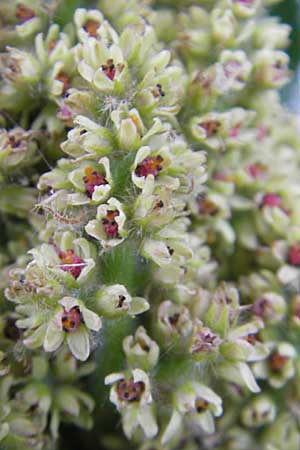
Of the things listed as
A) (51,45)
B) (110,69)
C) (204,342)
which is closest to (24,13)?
(51,45)

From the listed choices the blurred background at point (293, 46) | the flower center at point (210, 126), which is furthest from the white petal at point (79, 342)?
the blurred background at point (293, 46)

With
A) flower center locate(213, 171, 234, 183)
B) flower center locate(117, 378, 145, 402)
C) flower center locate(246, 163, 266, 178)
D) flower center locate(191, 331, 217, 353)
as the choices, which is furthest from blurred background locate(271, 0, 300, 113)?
flower center locate(117, 378, 145, 402)

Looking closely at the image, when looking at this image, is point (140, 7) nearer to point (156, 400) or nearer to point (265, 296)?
point (265, 296)

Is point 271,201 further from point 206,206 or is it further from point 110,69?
point 110,69

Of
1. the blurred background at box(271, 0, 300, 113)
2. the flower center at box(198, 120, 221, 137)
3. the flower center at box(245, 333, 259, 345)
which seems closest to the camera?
the flower center at box(245, 333, 259, 345)

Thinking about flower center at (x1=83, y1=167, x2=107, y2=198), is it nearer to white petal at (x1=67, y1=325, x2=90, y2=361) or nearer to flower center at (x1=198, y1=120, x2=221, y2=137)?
white petal at (x1=67, y1=325, x2=90, y2=361)
